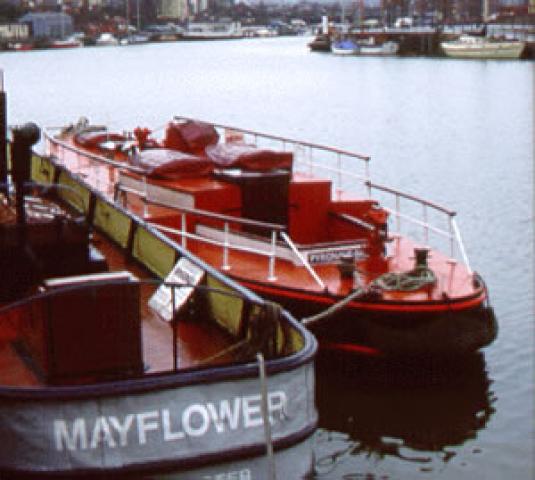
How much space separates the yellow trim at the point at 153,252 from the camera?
46.3ft

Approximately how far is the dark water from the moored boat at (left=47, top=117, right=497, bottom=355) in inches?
35.4

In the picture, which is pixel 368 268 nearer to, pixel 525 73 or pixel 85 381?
pixel 85 381

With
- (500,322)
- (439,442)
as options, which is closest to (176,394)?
(439,442)

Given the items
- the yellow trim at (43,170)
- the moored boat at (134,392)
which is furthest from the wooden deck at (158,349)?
the yellow trim at (43,170)

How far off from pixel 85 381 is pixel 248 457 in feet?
5.89

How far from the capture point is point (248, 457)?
9.60 meters

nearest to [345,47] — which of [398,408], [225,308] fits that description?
[398,408]

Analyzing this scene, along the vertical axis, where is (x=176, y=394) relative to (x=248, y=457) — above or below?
above

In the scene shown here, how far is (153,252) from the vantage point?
48.9 ft

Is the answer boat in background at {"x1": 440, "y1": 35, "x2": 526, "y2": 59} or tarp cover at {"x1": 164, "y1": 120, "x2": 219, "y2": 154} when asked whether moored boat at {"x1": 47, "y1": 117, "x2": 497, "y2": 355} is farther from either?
boat in background at {"x1": 440, "y1": 35, "x2": 526, "y2": 59}

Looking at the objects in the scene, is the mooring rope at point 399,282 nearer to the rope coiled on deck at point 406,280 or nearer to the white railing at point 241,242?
the rope coiled on deck at point 406,280

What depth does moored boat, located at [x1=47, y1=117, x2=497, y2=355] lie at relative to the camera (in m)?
15.5

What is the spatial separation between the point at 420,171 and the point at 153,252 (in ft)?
94.5

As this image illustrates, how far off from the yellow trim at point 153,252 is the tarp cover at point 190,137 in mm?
8319
